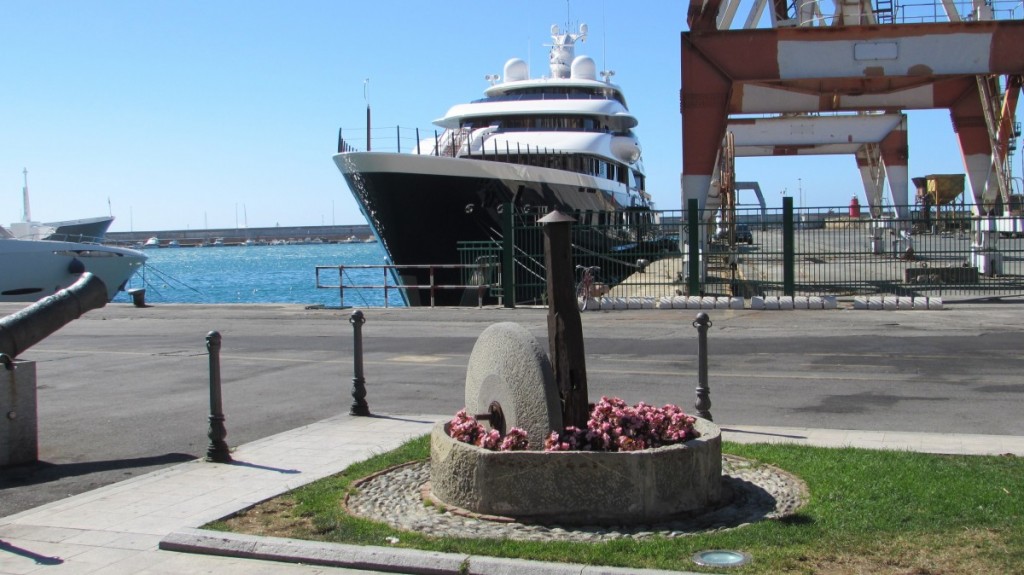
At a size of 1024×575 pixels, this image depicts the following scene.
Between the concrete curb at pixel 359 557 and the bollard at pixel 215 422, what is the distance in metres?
2.08

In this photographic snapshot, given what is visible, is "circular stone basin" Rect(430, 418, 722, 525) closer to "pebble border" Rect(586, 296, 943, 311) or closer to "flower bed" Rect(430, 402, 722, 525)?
"flower bed" Rect(430, 402, 722, 525)

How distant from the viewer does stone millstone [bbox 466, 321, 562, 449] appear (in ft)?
19.6

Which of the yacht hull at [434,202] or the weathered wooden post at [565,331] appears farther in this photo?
the yacht hull at [434,202]

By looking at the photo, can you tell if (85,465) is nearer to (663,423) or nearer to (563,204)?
(663,423)

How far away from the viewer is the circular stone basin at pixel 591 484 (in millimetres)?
5688

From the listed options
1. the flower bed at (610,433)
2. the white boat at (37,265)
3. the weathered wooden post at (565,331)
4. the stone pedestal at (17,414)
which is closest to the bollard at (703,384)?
the flower bed at (610,433)

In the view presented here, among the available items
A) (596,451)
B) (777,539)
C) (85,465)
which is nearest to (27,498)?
(85,465)

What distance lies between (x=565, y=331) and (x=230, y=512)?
2.37 metres

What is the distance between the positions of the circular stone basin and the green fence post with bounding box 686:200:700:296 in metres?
17.0

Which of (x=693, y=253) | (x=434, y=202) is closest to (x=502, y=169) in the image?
(x=434, y=202)

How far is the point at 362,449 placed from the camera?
7.98 meters

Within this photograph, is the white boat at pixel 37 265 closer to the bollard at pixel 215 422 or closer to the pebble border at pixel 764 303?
the pebble border at pixel 764 303

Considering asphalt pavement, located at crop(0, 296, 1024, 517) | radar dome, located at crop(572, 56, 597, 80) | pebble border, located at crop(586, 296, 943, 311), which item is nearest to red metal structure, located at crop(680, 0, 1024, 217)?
pebble border, located at crop(586, 296, 943, 311)

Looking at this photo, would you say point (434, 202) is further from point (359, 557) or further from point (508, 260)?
point (359, 557)
